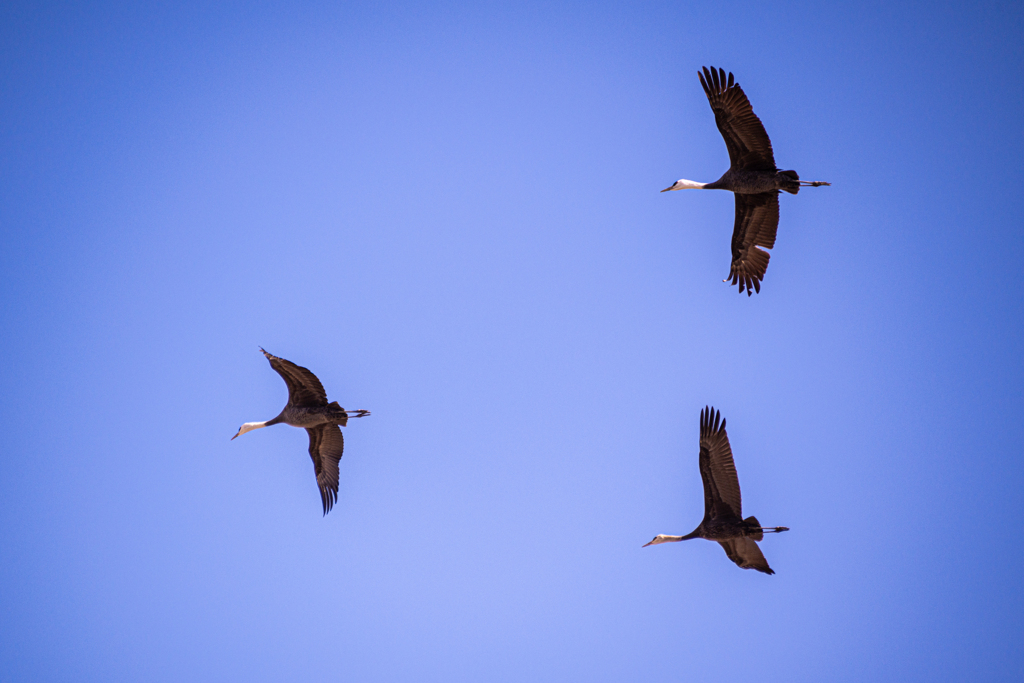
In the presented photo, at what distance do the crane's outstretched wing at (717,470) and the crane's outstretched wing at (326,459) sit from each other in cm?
896

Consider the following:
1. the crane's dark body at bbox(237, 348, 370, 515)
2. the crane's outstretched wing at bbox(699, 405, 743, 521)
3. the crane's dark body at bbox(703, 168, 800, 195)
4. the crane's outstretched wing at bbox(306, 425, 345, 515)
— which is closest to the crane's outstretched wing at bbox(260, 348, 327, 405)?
the crane's dark body at bbox(237, 348, 370, 515)

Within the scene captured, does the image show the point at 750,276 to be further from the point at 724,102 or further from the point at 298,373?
the point at 298,373

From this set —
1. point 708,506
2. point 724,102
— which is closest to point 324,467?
point 708,506

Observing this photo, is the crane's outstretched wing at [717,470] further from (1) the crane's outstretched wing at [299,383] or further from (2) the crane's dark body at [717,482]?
(1) the crane's outstretched wing at [299,383]

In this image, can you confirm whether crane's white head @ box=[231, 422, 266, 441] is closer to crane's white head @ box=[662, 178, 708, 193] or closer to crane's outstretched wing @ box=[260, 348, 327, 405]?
crane's outstretched wing @ box=[260, 348, 327, 405]

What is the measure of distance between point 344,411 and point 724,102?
11.0m

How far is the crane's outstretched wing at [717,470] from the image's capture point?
707 inches

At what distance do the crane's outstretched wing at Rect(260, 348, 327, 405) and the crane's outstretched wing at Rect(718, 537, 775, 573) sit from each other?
9.91m

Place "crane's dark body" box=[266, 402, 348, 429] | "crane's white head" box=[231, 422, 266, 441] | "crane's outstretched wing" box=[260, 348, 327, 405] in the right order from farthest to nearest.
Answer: "crane's white head" box=[231, 422, 266, 441] → "crane's dark body" box=[266, 402, 348, 429] → "crane's outstretched wing" box=[260, 348, 327, 405]

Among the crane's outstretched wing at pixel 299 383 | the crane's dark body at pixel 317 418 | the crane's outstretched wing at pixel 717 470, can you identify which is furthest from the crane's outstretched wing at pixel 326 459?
the crane's outstretched wing at pixel 717 470

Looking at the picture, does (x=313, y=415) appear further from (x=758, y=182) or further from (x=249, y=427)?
(x=758, y=182)

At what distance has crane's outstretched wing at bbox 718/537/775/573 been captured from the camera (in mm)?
18359

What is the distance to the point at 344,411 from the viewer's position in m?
19.1

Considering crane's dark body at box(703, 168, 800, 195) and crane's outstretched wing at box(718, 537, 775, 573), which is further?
crane's outstretched wing at box(718, 537, 775, 573)
